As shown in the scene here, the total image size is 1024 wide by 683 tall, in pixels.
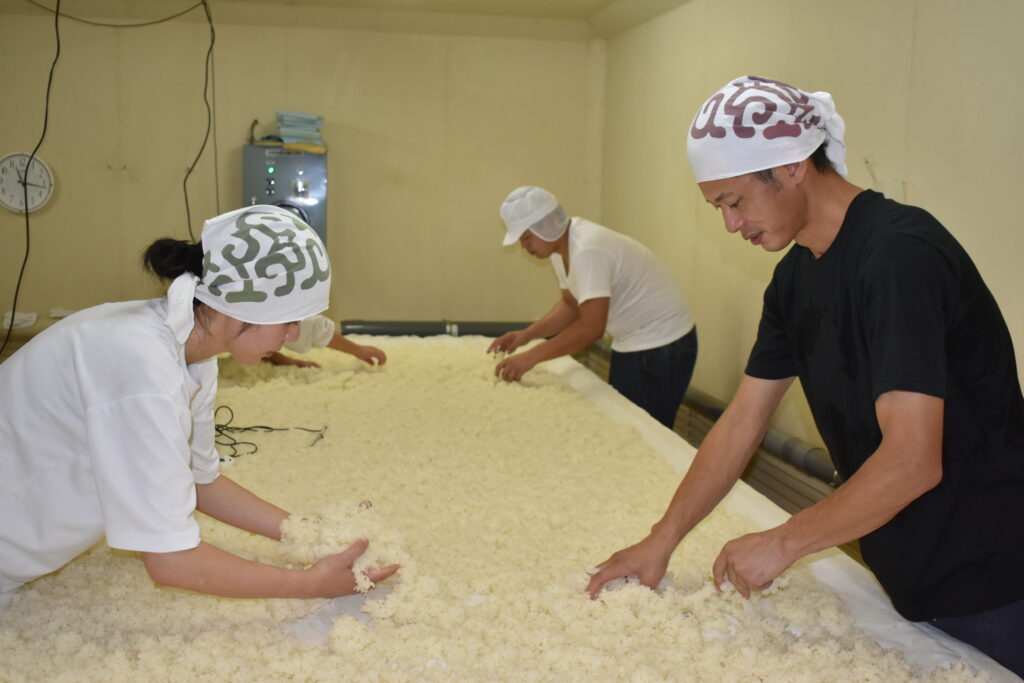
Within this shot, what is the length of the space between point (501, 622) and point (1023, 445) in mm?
951

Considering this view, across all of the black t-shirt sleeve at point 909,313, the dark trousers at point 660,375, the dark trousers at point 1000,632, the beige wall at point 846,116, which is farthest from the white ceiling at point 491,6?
the dark trousers at point 1000,632

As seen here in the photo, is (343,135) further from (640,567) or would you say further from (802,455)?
(640,567)

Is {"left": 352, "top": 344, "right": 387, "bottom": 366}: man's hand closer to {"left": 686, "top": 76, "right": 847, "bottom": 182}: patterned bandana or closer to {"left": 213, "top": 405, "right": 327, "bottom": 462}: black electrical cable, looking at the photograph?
{"left": 213, "top": 405, "right": 327, "bottom": 462}: black electrical cable

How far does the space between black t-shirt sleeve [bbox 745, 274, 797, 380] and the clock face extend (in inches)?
220

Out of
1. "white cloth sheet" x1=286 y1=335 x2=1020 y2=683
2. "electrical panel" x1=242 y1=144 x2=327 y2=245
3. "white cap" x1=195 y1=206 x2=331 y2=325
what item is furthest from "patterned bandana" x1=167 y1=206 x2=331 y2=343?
"electrical panel" x1=242 y1=144 x2=327 y2=245

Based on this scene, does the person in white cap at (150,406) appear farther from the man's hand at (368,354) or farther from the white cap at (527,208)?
the man's hand at (368,354)

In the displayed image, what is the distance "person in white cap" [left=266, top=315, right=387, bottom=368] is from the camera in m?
3.71

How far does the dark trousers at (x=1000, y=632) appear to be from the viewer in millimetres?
1398

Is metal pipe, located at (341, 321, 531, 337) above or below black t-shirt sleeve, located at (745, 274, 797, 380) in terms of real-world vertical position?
below

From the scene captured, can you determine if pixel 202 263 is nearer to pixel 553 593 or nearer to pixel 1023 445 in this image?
pixel 553 593

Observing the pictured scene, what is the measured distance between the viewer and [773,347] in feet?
5.53

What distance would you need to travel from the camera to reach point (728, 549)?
150 centimetres

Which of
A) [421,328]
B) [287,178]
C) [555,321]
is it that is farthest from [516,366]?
[287,178]

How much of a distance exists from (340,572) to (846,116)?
99.5 inches
